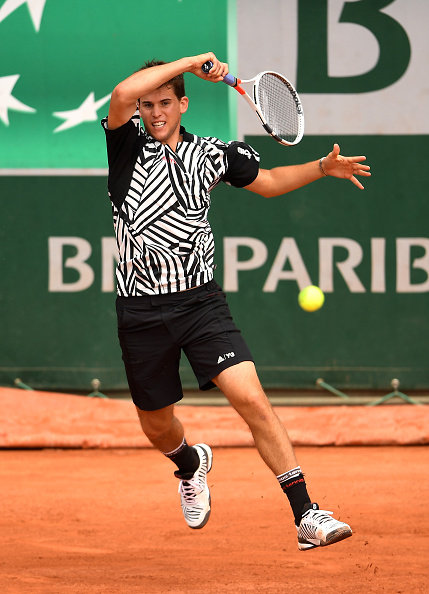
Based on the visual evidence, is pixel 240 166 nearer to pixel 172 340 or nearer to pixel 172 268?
pixel 172 268

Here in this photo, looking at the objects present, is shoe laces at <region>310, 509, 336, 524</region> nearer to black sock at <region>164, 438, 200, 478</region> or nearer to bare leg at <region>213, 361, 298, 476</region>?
bare leg at <region>213, 361, 298, 476</region>

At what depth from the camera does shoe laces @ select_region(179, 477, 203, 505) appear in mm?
4207

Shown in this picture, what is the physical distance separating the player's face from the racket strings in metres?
0.51

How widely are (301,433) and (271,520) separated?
1.70 metres

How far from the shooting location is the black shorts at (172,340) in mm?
3584

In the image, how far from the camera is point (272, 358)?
6754 mm

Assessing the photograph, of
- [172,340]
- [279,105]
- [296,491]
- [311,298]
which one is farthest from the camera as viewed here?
[311,298]

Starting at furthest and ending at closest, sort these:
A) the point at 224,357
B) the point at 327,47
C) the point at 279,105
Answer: the point at 327,47 < the point at 279,105 < the point at 224,357

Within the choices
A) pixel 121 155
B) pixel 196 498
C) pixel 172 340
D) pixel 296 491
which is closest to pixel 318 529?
pixel 296 491

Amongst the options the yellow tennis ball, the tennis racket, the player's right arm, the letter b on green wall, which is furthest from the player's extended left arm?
the letter b on green wall

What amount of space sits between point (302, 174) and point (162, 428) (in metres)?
1.20

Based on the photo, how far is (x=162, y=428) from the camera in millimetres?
3959

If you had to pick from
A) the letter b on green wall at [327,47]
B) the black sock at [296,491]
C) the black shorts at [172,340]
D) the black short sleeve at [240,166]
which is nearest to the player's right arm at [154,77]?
the black short sleeve at [240,166]

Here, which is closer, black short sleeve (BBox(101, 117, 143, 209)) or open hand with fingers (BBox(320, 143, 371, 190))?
black short sleeve (BBox(101, 117, 143, 209))
